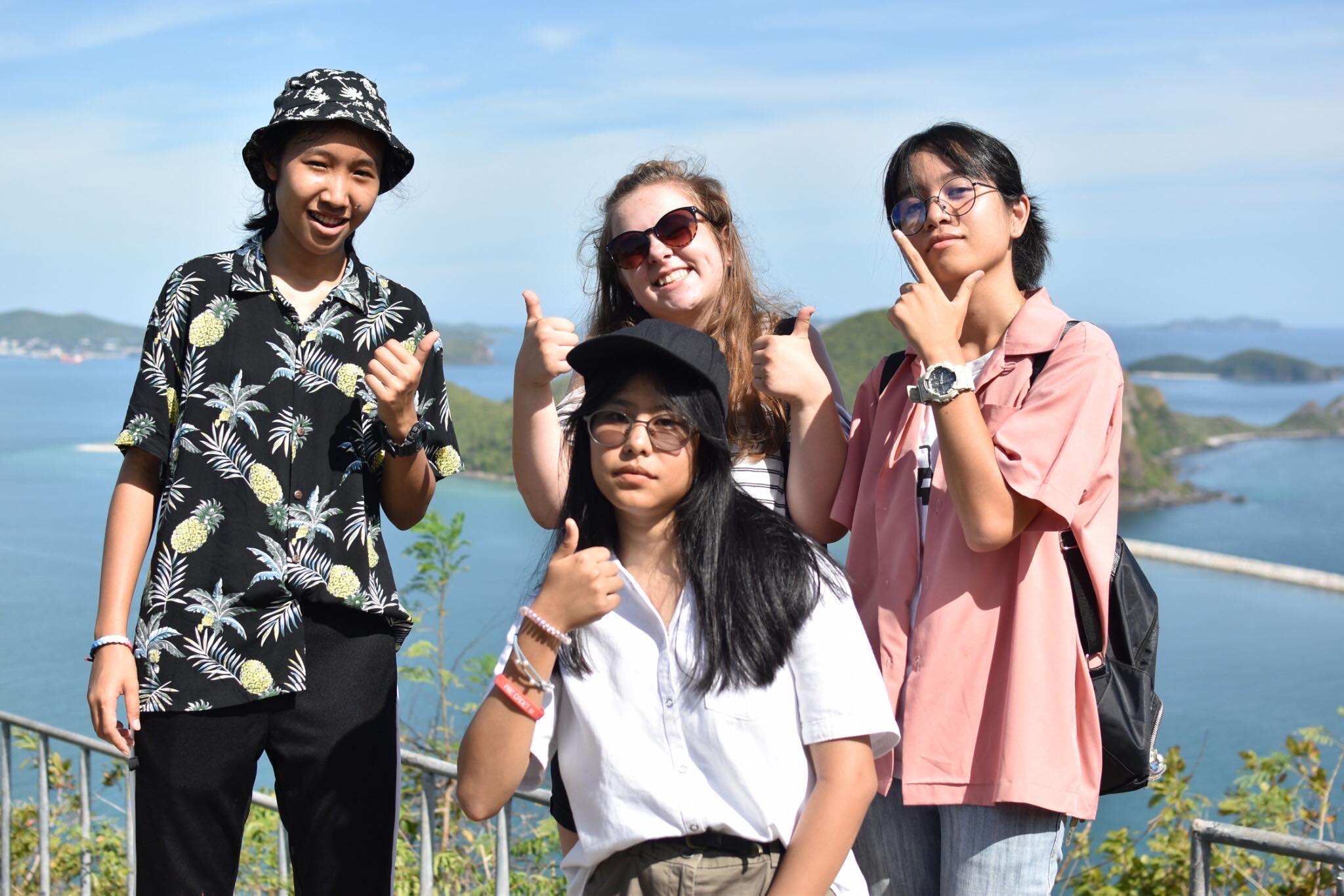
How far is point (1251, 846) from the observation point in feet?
7.78

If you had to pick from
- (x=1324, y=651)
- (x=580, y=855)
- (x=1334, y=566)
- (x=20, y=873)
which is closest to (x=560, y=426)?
(x=580, y=855)

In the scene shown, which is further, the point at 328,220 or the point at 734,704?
the point at 328,220

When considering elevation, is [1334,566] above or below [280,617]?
above

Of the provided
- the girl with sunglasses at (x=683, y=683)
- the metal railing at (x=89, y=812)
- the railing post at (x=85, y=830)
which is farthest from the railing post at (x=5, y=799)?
the girl with sunglasses at (x=683, y=683)

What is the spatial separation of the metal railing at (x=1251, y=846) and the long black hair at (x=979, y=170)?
1152mm

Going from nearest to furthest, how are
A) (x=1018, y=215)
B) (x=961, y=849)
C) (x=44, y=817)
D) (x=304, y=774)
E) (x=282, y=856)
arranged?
1. (x=961, y=849)
2. (x=1018, y=215)
3. (x=304, y=774)
4. (x=282, y=856)
5. (x=44, y=817)

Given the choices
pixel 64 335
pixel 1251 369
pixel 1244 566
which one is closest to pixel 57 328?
pixel 64 335

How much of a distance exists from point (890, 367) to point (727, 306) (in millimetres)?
393

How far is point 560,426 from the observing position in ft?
8.38

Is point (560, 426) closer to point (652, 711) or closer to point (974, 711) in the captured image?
point (652, 711)

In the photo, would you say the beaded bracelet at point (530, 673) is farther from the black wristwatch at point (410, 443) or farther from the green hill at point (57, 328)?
the green hill at point (57, 328)

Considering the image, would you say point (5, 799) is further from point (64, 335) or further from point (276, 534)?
point (64, 335)

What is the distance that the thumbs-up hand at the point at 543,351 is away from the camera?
2.34 metres

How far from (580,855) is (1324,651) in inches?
430
